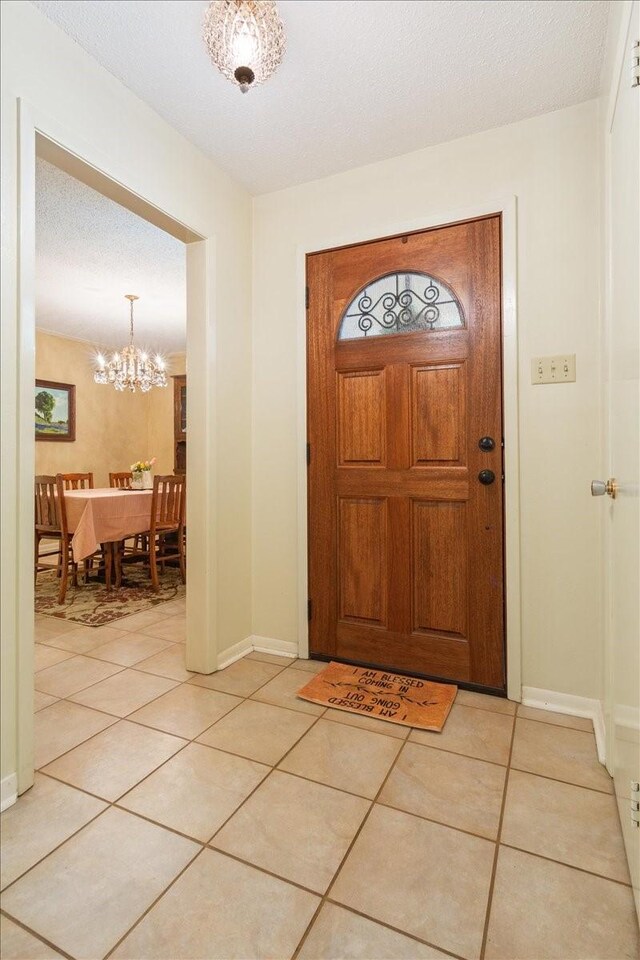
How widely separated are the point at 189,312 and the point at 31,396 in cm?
104

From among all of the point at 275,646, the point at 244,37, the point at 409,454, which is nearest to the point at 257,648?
the point at 275,646

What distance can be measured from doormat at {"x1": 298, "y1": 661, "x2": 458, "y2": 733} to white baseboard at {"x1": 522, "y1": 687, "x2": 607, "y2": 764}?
1.00ft

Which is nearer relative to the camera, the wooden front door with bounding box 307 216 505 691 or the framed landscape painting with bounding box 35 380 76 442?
the wooden front door with bounding box 307 216 505 691

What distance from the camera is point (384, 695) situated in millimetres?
2045

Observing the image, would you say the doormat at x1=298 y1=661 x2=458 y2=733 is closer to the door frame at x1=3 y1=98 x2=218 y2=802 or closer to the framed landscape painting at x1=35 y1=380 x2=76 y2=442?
the door frame at x1=3 y1=98 x2=218 y2=802

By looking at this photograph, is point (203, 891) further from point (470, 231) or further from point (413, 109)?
point (413, 109)

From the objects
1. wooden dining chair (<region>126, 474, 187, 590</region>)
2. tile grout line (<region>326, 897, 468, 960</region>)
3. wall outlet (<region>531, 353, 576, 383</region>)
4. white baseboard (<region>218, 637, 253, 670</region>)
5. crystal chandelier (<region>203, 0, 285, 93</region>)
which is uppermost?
crystal chandelier (<region>203, 0, 285, 93</region>)

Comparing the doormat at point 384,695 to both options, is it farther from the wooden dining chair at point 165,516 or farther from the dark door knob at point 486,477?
the wooden dining chair at point 165,516

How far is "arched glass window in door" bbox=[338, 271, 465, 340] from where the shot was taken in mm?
2148

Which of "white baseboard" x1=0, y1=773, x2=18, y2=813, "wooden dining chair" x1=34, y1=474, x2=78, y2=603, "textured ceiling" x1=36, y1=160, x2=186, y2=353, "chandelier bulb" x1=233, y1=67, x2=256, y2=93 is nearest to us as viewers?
"white baseboard" x1=0, y1=773, x2=18, y2=813

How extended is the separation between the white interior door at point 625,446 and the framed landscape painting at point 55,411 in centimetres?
554

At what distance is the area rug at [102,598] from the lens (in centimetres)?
323

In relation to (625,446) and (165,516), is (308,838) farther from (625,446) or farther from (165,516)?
(165,516)

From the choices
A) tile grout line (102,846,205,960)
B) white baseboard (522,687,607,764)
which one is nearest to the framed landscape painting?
tile grout line (102,846,205,960)
